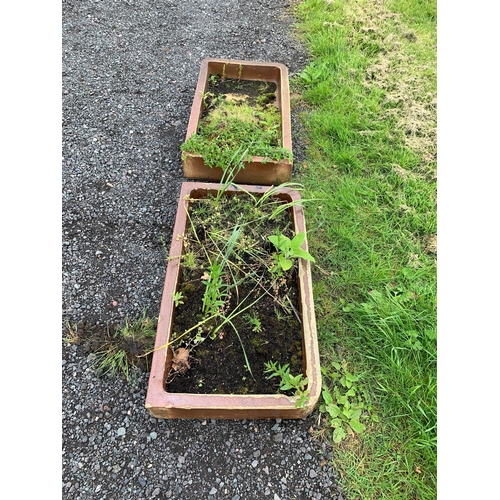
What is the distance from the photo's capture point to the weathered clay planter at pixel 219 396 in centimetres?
149

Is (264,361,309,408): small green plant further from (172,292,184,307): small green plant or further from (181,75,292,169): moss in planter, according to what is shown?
(181,75,292,169): moss in planter

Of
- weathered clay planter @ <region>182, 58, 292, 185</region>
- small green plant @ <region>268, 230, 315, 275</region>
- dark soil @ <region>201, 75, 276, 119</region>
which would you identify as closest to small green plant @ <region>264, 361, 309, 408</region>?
small green plant @ <region>268, 230, 315, 275</region>

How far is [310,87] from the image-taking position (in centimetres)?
319

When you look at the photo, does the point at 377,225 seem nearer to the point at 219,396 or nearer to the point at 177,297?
the point at 177,297

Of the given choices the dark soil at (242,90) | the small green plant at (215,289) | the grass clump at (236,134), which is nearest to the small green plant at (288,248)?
the small green plant at (215,289)

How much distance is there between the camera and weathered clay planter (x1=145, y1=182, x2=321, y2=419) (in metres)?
1.49

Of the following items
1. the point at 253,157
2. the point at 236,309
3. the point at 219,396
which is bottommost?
the point at 219,396

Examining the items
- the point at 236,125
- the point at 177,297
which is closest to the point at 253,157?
the point at 236,125

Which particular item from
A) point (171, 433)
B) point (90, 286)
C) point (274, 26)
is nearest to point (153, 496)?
point (171, 433)

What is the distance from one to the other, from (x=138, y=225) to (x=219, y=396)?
1283 millimetres

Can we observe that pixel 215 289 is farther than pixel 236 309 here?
No

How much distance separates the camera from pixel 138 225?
2.36 metres

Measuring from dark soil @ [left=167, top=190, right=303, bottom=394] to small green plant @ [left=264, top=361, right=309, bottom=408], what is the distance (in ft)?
0.20

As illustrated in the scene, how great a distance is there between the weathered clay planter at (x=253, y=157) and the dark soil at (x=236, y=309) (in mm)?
316
